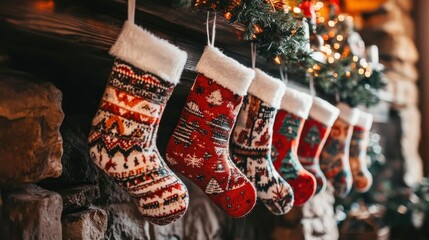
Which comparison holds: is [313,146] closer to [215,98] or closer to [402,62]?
[215,98]

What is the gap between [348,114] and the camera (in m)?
2.11

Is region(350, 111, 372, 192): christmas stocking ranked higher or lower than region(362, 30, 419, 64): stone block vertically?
lower

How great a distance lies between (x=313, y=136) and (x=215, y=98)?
2.30 feet

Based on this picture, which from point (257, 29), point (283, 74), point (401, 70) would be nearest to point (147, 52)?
point (257, 29)

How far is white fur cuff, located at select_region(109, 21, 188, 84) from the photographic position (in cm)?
108

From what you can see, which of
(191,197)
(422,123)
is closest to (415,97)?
(422,123)

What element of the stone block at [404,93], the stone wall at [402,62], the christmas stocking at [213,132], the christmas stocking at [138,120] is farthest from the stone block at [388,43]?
the christmas stocking at [138,120]

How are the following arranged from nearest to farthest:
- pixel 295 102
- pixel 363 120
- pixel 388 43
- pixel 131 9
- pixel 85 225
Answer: pixel 131 9
pixel 85 225
pixel 295 102
pixel 363 120
pixel 388 43

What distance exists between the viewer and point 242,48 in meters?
1.54

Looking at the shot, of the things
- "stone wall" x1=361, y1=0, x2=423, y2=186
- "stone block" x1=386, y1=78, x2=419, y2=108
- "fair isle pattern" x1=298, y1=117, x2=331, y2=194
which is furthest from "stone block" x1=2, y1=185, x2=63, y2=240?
"stone block" x1=386, y1=78, x2=419, y2=108

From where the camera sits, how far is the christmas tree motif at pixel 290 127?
5.51 feet

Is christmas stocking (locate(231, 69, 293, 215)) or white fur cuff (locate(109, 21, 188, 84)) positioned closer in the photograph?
white fur cuff (locate(109, 21, 188, 84))

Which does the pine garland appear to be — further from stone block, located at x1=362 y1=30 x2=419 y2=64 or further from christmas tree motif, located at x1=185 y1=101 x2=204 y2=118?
stone block, located at x1=362 y1=30 x2=419 y2=64

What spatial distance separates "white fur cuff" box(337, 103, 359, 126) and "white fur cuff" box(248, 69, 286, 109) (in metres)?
0.73
